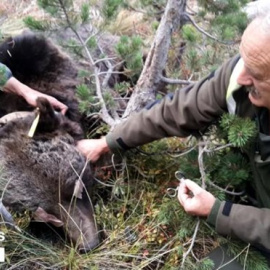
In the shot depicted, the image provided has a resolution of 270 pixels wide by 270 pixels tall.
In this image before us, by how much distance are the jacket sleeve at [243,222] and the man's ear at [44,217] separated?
1149 mm

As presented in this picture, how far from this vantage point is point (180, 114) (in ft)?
11.2

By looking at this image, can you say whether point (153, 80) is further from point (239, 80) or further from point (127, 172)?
point (239, 80)

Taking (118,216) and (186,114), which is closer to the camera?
(186,114)

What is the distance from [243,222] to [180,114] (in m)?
0.82

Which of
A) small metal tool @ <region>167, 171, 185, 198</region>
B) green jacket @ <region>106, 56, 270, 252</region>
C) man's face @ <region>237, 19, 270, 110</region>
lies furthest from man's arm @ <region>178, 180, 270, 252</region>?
man's face @ <region>237, 19, 270, 110</region>

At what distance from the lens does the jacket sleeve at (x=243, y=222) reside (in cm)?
301

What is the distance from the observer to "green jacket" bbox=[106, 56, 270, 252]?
3045mm

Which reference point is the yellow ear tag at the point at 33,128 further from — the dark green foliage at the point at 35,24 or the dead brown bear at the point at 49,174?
the dark green foliage at the point at 35,24

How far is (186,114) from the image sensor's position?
11.1ft

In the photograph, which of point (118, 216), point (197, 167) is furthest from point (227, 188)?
point (118, 216)

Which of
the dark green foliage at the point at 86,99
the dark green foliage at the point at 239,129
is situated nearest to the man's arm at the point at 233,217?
the dark green foliage at the point at 239,129

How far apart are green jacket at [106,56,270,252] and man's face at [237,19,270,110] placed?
202 mm

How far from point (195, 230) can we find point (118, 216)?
0.72 metres

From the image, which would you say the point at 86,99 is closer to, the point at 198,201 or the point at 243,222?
the point at 198,201
